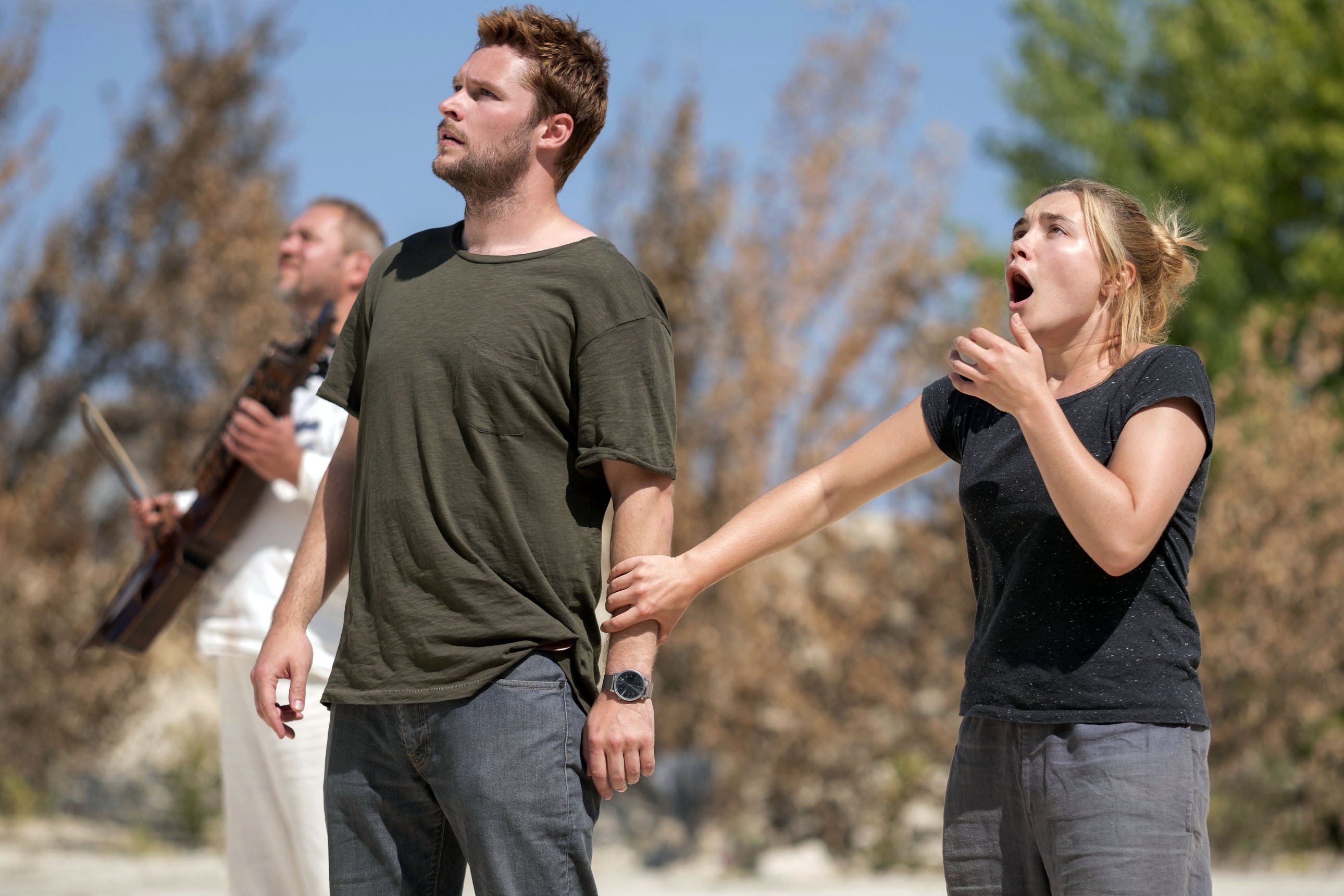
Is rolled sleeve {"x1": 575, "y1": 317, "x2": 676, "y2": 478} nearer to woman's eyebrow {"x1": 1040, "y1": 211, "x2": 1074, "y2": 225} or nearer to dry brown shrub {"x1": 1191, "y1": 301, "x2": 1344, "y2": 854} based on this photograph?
woman's eyebrow {"x1": 1040, "y1": 211, "x2": 1074, "y2": 225}

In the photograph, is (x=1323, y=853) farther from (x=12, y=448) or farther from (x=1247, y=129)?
(x=12, y=448)

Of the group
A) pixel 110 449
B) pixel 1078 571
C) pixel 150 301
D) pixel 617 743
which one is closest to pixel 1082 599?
pixel 1078 571

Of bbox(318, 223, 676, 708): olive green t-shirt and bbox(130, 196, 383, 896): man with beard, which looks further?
bbox(130, 196, 383, 896): man with beard

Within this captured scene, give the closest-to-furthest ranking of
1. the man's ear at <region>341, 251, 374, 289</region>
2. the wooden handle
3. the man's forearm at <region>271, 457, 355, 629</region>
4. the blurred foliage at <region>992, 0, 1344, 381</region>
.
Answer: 1. the man's forearm at <region>271, 457, 355, 629</region>
2. the man's ear at <region>341, 251, 374, 289</region>
3. the wooden handle
4. the blurred foliage at <region>992, 0, 1344, 381</region>

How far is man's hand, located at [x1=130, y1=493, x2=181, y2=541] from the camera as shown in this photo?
3.79 metres

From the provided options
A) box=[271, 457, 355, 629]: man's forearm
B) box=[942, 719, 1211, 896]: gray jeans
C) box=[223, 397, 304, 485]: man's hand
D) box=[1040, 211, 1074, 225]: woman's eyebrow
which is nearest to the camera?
box=[942, 719, 1211, 896]: gray jeans

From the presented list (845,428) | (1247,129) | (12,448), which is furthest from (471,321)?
(1247,129)

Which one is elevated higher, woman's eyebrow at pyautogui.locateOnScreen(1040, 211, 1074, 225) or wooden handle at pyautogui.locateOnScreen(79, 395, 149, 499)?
woman's eyebrow at pyautogui.locateOnScreen(1040, 211, 1074, 225)

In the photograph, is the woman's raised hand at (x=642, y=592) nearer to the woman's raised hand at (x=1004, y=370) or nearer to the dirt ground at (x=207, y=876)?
the woman's raised hand at (x=1004, y=370)

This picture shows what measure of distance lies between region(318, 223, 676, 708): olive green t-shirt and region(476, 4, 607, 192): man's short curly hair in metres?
0.26

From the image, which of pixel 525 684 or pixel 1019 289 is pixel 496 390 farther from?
pixel 1019 289

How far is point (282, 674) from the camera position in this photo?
238cm

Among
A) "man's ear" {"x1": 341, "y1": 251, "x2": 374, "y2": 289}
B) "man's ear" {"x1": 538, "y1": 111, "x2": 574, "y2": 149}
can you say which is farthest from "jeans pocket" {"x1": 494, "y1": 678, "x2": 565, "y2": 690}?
"man's ear" {"x1": 341, "y1": 251, "x2": 374, "y2": 289}

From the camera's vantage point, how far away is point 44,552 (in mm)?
8859
